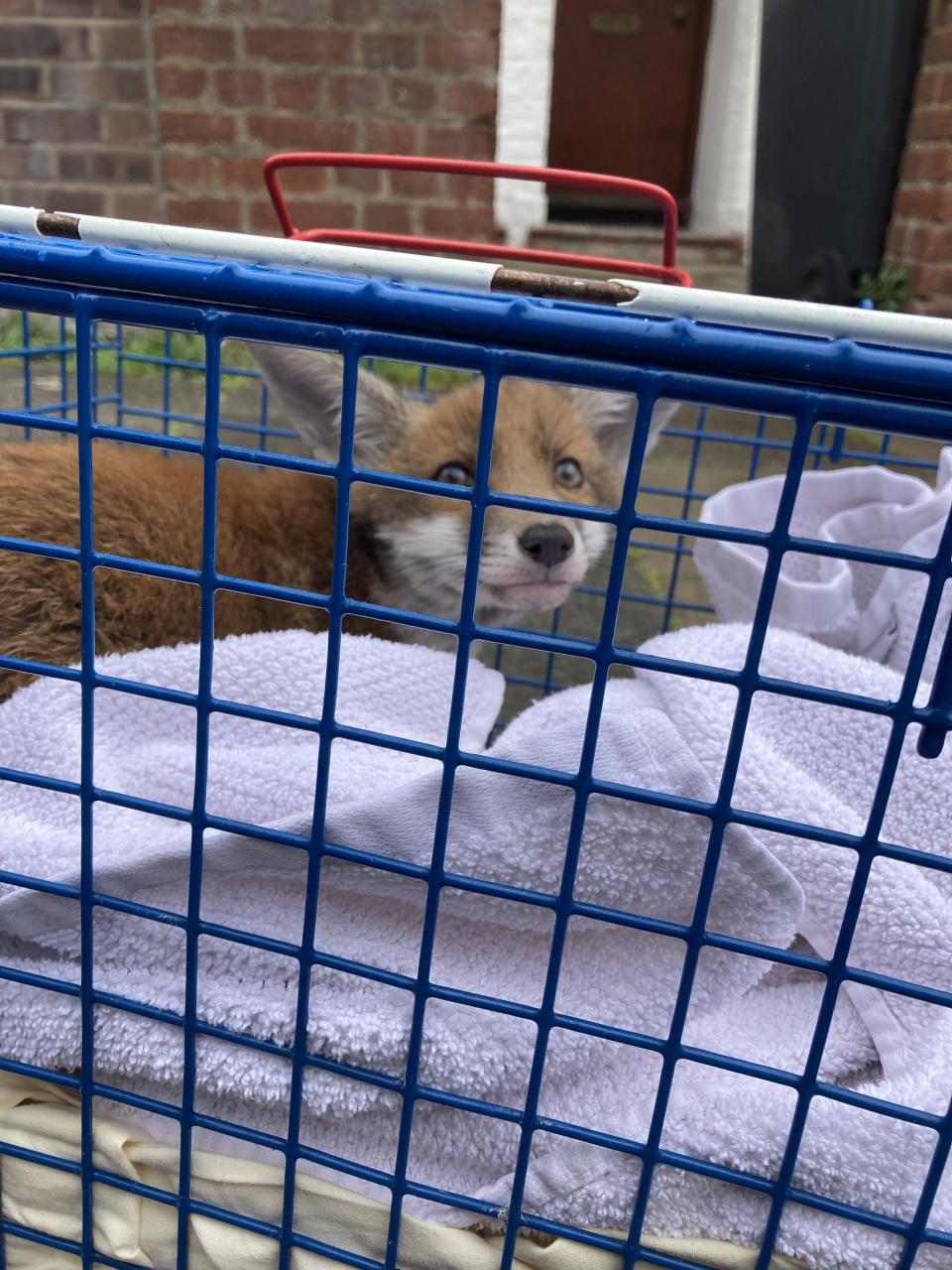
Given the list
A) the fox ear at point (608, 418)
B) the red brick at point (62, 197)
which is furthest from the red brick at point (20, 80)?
the fox ear at point (608, 418)

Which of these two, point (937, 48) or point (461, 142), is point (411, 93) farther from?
point (937, 48)

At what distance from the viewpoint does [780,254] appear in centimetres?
285

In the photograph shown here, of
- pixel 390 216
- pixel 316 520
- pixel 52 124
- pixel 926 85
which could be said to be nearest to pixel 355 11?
pixel 390 216

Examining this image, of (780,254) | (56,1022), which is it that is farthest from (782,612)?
(780,254)

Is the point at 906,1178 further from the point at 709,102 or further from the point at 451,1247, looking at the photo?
the point at 709,102

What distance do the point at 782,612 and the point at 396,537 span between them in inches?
20.5

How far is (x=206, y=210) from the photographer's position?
3.01 m

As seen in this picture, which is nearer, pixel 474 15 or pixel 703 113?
pixel 474 15

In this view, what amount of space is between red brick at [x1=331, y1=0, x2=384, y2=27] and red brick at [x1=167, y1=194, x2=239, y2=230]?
608mm

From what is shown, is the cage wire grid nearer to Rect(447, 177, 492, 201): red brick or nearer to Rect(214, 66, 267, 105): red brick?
Rect(447, 177, 492, 201): red brick

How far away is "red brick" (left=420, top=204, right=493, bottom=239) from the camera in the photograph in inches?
117

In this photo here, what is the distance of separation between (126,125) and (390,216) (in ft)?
2.90

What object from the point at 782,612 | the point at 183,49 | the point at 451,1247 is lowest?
the point at 451,1247

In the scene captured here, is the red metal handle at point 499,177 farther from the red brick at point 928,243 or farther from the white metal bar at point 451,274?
the red brick at point 928,243
